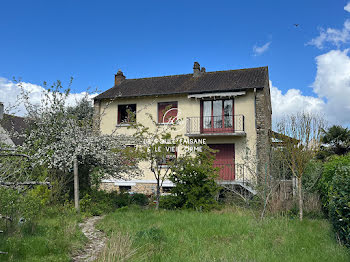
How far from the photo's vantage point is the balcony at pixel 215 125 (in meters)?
16.3

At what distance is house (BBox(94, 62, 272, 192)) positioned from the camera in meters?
16.0

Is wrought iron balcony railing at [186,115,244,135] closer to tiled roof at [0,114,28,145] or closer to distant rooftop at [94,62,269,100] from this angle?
distant rooftop at [94,62,269,100]

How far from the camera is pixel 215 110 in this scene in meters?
17.2

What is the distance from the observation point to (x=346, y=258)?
16.0 ft

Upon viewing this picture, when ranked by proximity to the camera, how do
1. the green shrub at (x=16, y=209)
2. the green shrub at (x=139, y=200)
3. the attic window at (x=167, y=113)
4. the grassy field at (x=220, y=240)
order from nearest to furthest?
1. the grassy field at (x=220, y=240)
2. the green shrub at (x=16, y=209)
3. the green shrub at (x=139, y=200)
4. the attic window at (x=167, y=113)

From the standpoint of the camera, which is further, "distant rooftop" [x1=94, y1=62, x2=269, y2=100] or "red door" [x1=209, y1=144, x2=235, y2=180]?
"distant rooftop" [x1=94, y1=62, x2=269, y2=100]

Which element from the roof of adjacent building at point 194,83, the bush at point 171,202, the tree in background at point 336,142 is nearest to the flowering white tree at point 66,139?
the bush at point 171,202

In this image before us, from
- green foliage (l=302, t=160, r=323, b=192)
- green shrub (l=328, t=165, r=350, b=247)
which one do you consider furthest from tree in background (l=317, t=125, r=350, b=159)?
green shrub (l=328, t=165, r=350, b=247)

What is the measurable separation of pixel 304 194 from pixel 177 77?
11.8 m

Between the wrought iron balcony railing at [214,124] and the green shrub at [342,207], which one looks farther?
the wrought iron balcony railing at [214,124]

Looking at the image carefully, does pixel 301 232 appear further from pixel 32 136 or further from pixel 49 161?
pixel 32 136

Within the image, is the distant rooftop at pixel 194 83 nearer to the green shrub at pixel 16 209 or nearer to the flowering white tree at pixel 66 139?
the flowering white tree at pixel 66 139

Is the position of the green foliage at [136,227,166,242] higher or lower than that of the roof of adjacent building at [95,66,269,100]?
lower

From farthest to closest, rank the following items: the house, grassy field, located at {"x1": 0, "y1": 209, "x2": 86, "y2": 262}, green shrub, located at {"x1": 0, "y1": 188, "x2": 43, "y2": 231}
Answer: the house < green shrub, located at {"x1": 0, "y1": 188, "x2": 43, "y2": 231} < grassy field, located at {"x1": 0, "y1": 209, "x2": 86, "y2": 262}
